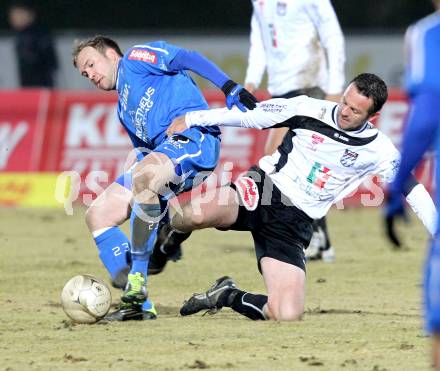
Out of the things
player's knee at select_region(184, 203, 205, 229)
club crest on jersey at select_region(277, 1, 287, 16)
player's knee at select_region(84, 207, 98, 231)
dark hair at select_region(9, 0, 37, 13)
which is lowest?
dark hair at select_region(9, 0, 37, 13)

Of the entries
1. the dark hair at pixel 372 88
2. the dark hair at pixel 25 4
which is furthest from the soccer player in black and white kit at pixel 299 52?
the dark hair at pixel 25 4

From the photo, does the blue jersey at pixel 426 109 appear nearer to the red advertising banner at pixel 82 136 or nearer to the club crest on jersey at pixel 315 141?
the club crest on jersey at pixel 315 141

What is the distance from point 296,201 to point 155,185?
991 millimetres

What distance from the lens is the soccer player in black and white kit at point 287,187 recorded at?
7.70m

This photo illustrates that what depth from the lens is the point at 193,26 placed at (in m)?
19.6

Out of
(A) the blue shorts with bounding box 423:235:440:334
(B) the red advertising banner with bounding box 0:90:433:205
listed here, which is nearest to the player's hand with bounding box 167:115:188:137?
(A) the blue shorts with bounding box 423:235:440:334

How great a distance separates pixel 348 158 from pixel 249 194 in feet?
2.44

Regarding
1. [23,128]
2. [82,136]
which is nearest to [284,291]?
[82,136]

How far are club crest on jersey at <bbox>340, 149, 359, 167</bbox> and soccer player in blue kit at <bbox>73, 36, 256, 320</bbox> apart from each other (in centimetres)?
70

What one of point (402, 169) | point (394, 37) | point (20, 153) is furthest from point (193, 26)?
point (402, 169)

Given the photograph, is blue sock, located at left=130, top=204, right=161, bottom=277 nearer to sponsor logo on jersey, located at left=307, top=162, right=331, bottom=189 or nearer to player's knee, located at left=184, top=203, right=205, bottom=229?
player's knee, located at left=184, top=203, right=205, bottom=229

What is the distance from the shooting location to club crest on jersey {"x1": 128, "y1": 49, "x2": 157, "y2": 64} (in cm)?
820

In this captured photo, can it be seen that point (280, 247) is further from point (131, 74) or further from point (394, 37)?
point (394, 37)

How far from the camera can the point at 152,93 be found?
8180 mm
